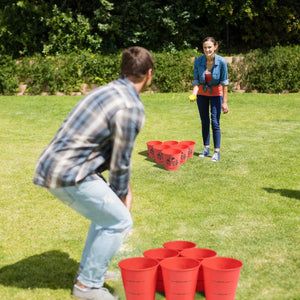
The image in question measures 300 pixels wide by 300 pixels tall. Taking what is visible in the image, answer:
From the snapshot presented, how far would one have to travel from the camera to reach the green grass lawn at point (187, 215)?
4.08 metres

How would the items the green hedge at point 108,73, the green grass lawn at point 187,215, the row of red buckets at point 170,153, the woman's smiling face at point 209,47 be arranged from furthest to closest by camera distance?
the green hedge at point 108,73
the row of red buckets at point 170,153
the woman's smiling face at point 209,47
the green grass lawn at point 187,215

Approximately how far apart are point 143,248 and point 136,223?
2.38 feet

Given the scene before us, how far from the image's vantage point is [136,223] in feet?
17.6

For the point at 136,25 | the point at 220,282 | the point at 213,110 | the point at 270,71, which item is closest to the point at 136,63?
the point at 220,282

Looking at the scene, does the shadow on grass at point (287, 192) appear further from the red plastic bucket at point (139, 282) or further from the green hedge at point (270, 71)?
the green hedge at point (270, 71)

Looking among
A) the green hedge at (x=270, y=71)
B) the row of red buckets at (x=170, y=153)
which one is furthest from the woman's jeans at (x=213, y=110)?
the green hedge at (x=270, y=71)

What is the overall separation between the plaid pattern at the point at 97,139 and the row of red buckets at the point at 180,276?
2.27 feet

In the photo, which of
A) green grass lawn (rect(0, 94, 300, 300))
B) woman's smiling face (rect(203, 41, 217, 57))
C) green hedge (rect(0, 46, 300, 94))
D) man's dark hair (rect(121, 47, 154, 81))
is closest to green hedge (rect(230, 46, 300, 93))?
green hedge (rect(0, 46, 300, 94))

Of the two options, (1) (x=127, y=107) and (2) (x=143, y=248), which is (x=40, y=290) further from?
(1) (x=127, y=107)

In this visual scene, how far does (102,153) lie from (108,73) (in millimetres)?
16714

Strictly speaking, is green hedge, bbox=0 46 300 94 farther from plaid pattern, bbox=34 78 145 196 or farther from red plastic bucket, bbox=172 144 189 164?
plaid pattern, bbox=34 78 145 196

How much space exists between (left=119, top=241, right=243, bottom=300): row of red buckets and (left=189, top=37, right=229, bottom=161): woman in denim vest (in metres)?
4.43

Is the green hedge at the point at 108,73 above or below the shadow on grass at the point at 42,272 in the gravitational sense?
above

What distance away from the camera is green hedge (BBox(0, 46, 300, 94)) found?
19.2m
